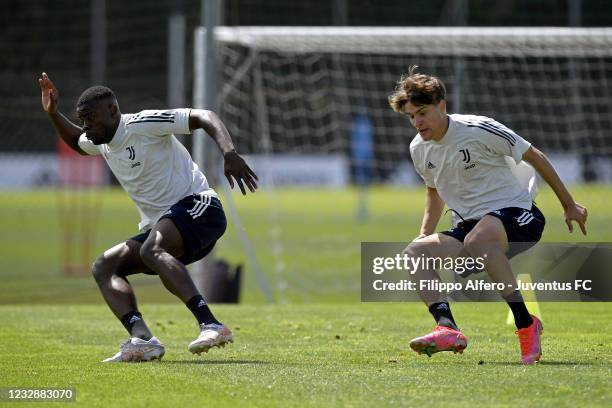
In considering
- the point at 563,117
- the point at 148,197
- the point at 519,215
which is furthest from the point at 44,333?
the point at 563,117

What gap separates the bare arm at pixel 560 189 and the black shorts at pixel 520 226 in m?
0.23

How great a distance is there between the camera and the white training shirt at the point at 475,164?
Answer: 762 cm

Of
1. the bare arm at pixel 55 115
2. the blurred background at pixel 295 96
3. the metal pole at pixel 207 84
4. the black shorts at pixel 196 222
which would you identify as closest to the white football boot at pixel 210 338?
the black shorts at pixel 196 222

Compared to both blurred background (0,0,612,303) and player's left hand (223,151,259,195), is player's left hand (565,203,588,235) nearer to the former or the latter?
player's left hand (223,151,259,195)

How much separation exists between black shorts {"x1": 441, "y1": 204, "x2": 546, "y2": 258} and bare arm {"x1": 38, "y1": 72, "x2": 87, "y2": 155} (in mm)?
3114

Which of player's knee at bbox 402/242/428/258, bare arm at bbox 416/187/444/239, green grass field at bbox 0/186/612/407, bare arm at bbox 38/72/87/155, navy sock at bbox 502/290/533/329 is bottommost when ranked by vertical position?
green grass field at bbox 0/186/612/407

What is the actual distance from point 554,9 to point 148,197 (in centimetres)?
1565

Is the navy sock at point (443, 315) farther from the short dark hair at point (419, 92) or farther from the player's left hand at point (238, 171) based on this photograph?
the player's left hand at point (238, 171)

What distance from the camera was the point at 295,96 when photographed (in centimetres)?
2300

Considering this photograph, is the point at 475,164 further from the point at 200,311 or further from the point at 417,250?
the point at 200,311

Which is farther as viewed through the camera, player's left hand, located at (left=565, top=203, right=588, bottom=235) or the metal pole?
the metal pole

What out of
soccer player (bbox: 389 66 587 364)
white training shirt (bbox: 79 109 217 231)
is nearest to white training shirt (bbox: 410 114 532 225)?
soccer player (bbox: 389 66 587 364)

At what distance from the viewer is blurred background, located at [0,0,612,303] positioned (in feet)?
54.6

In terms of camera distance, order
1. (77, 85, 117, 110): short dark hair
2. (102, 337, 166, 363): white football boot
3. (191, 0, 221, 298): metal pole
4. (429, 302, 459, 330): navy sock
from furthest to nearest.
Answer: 1. (191, 0, 221, 298): metal pole
2. (77, 85, 117, 110): short dark hair
3. (102, 337, 166, 363): white football boot
4. (429, 302, 459, 330): navy sock
